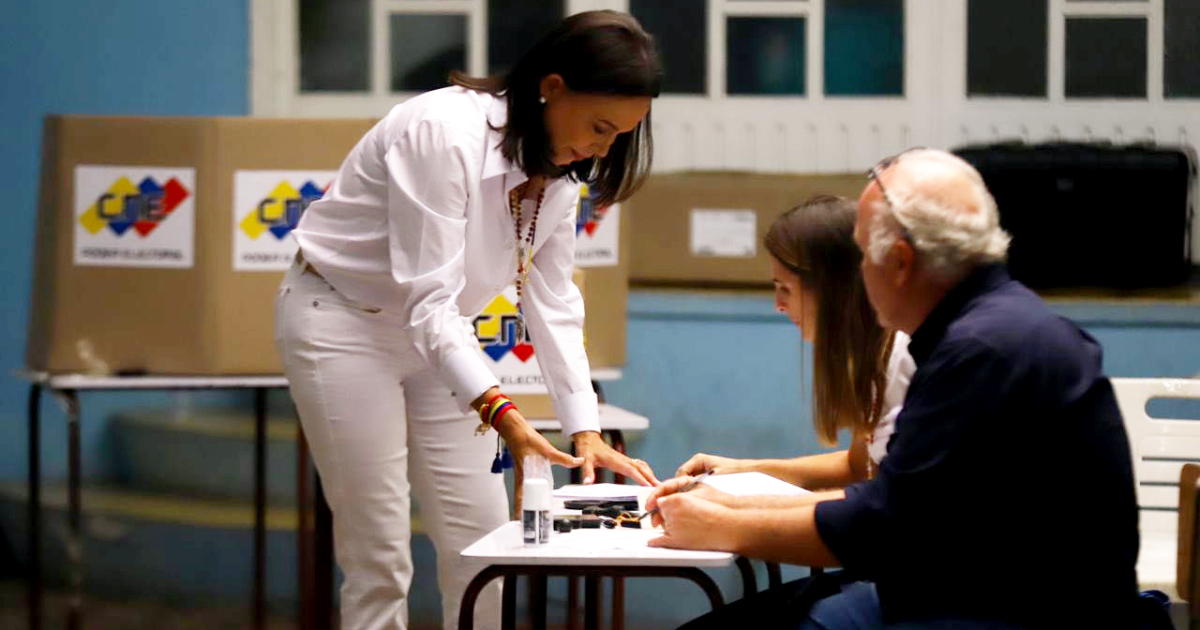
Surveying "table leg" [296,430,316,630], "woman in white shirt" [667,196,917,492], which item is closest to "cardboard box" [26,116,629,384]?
"table leg" [296,430,316,630]

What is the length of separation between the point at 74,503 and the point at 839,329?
94.1 inches

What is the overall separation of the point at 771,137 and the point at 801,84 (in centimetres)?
A: 20

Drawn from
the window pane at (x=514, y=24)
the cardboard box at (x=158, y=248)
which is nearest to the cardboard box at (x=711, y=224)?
the window pane at (x=514, y=24)

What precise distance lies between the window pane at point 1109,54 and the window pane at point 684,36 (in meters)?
1.14

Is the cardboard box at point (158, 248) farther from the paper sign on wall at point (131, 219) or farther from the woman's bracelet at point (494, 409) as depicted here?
the woman's bracelet at point (494, 409)

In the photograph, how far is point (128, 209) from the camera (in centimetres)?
357

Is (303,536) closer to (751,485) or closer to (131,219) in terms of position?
(131,219)

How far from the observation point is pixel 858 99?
4.71 meters

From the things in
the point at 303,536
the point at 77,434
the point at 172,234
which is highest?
the point at 172,234

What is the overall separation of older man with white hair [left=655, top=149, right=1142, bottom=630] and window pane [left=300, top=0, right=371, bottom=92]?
11.2ft

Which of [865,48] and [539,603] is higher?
[865,48]

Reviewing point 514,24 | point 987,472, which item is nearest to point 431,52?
point 514,24

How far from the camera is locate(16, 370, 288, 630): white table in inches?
138

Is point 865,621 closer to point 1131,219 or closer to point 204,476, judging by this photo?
point 1131,219
